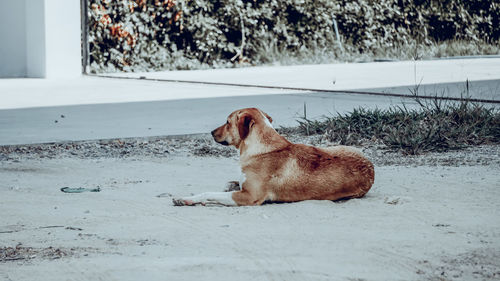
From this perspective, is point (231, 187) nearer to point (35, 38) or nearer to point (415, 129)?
point (415, 129)

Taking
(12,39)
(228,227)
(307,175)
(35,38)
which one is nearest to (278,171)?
(307,175)

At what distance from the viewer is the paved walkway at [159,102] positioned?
820cm

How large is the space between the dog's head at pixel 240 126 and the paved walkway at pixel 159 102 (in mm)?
2543

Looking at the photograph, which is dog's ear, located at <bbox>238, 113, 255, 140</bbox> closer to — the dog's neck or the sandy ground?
the dog's neck

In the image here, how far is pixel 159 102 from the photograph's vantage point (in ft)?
34.3

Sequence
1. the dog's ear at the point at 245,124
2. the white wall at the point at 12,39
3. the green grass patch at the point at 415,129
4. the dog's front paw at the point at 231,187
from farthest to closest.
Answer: the white wall at the point at 12,39 → the green grass patch at the point at 415,129 → the dog's front paw at the point at 231,187 → the dog's ear at the point at 245,124

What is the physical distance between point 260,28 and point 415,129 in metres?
11.0

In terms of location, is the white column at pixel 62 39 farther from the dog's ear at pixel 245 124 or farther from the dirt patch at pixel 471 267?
the dirt patch at pixel 471 267

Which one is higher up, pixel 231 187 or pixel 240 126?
pixel 240 126

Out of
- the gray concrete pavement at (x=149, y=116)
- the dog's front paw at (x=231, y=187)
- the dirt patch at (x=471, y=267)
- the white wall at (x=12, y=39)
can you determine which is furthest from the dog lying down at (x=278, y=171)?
the white wall at (x=12, y=39)

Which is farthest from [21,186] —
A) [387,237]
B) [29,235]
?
[387,237]

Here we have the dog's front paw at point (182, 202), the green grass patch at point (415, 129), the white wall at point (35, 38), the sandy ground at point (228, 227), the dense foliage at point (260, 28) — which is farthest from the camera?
the dense foliage at point (260, 28)

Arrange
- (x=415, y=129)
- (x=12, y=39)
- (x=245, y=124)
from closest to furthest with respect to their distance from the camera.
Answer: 1. (x=245, y=124)
2. (x=415, y=129)
3. (x=12, y=39)

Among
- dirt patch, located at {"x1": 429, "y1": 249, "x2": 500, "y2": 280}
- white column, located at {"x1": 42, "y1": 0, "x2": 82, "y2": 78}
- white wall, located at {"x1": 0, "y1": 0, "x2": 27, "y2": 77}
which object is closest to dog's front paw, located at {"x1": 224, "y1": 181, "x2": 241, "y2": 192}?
dirt patch, located at {"x1": 429, "y1": 249, "x2": 500, "y2": 280}
